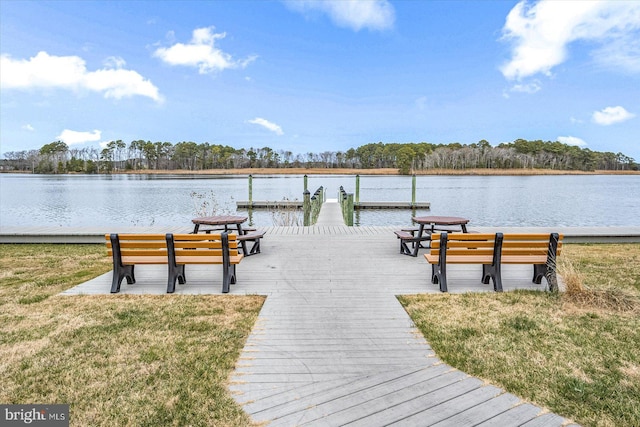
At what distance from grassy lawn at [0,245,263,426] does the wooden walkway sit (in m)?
0.23

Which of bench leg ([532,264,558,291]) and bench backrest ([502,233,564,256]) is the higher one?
bench backrest ([502,233,564,256])

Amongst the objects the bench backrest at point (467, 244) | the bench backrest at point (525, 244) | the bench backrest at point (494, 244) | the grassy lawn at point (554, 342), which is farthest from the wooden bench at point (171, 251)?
the bench backrest at point (525, 244)

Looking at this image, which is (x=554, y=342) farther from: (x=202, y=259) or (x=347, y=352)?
(x=202, y=259)

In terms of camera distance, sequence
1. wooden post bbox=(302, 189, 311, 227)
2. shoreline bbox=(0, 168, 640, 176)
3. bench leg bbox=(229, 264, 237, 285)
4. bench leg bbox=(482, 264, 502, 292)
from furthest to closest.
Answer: shoreline bbox=(0, 168, 640, 176), wooden post bbox=(302, 189, 311, 227), bench leg bbox=(229, 264, 237, 285), bench leg bbox=(482, 264, 502, 292)

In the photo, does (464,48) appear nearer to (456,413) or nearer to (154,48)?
(154,48)

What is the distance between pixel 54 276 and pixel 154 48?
1424 inches

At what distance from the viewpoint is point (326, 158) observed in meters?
108

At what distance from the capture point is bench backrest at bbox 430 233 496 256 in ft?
15.5

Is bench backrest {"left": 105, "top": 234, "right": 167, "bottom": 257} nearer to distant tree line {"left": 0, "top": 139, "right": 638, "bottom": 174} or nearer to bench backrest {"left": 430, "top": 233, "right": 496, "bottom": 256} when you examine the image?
bench backrest {"left": 430, "top": 233, "right": 496, "bottom": 256}

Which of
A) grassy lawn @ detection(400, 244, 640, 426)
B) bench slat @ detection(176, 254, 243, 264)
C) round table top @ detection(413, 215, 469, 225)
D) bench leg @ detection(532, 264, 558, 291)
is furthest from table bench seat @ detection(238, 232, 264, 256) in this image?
bench leg @ detection(532, 264, 558, 291)

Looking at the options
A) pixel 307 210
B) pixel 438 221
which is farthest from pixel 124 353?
pixel 307 210

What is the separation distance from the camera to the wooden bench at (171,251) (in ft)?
15.4

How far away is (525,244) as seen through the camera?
4.86 meters

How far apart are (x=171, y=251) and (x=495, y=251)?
3956 mm
